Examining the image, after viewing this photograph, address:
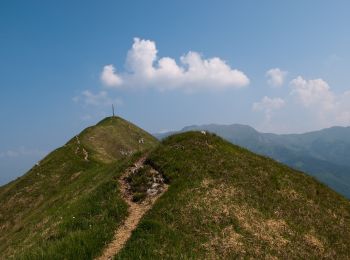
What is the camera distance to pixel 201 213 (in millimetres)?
26656

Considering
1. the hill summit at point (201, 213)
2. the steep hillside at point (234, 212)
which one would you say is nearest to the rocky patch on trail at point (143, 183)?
the hill summit at point (201, 213)

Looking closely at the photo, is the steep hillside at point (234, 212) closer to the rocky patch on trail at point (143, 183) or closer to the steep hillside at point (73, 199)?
the rocky patch on trail at point (143, 183)

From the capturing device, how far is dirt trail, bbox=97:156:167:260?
77.7 ft

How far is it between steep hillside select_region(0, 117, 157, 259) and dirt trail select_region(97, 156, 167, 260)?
1.70 ft

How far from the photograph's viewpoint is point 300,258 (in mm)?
23922

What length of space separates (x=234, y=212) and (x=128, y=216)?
25.3 feet

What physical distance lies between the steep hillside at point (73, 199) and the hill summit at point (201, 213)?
0.14 m

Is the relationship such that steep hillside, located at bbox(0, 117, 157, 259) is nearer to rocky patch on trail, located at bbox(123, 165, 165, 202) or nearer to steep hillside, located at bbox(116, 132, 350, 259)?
rocky patch on trail, located at bbox(123, 165, 165, 202)

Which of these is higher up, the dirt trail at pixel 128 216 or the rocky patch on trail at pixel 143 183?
→ the rocky patch on trail at pixel 143 183

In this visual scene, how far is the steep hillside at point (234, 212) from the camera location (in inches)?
931

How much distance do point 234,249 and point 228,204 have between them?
16.1ft

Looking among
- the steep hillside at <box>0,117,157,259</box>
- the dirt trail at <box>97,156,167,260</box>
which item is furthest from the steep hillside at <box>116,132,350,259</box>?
the steep hillside at <box>0,117,157,259</box>

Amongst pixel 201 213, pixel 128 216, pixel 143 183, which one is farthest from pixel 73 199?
pixel 201 213

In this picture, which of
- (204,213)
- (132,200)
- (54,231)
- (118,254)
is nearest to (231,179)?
(204,213)
